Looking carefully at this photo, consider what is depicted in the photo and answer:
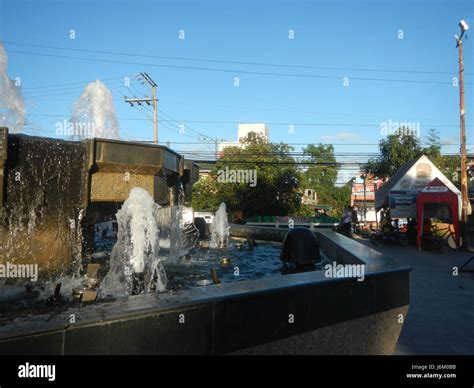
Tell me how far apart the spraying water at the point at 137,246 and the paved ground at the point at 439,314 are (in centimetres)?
292

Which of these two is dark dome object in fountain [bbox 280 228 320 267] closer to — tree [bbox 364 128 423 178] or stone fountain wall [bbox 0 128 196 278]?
stone fountain wall [bbox 0 128 196 278]

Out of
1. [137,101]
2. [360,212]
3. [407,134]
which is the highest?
[137,101]

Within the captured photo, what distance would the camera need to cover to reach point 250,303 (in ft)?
9.64

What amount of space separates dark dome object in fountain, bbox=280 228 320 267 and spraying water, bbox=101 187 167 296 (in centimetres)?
193

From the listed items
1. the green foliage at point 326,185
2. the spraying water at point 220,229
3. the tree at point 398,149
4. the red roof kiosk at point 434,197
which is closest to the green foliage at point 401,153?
the tree at point 398,149

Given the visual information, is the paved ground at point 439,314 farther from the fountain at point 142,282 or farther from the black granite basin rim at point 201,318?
the black granite basin rim at point 201,318

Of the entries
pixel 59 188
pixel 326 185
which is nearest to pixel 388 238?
pixel 59 188

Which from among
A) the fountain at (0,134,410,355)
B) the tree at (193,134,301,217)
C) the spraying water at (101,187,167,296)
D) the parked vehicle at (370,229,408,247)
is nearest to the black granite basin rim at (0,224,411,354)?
the fountain at (0,134,410,355)

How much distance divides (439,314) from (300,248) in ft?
7.16

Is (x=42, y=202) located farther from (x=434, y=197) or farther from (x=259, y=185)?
(x=259, y=185)

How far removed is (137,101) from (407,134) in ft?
63.7
